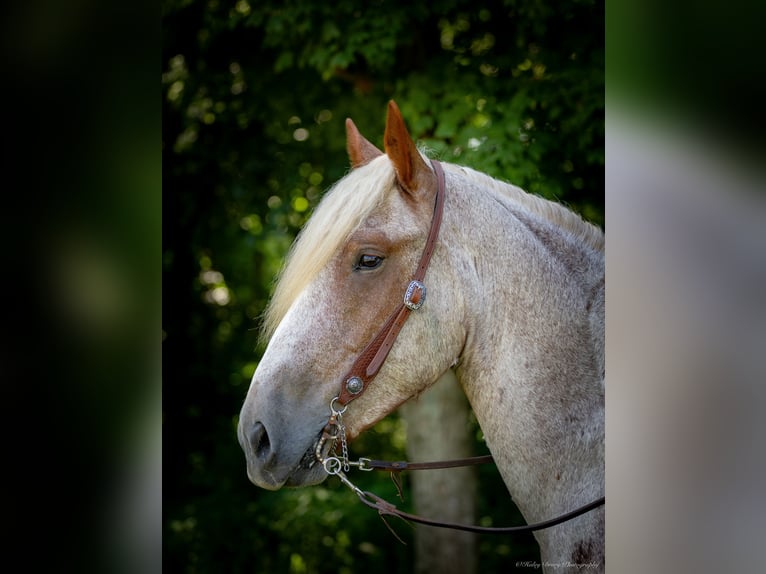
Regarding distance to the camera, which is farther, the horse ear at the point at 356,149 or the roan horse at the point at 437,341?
the horse ear at the point at 356,149

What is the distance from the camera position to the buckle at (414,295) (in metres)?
1.99

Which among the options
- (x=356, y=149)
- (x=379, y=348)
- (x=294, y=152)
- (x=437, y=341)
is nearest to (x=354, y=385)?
(x=379, y=348)

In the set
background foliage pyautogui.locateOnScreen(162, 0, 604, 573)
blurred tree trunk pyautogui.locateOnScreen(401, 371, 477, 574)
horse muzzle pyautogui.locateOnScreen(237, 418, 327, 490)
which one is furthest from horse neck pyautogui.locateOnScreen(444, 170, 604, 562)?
blurred tree trunk pyautogui.locateOnScreen(401, 371, 477, 574)

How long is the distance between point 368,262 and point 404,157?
0.36m

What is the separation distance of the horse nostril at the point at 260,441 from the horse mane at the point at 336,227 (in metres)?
0.40

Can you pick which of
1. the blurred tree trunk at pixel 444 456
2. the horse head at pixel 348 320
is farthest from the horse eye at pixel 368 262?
the blurred tree trunk at pixel 444 456

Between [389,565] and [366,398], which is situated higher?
[366,398]

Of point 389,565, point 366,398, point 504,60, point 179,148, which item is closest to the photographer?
point 366,398

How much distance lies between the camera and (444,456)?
489 cm

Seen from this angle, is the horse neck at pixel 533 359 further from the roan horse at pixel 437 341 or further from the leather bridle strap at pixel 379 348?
the leather bridle strap at pixel 379 348
